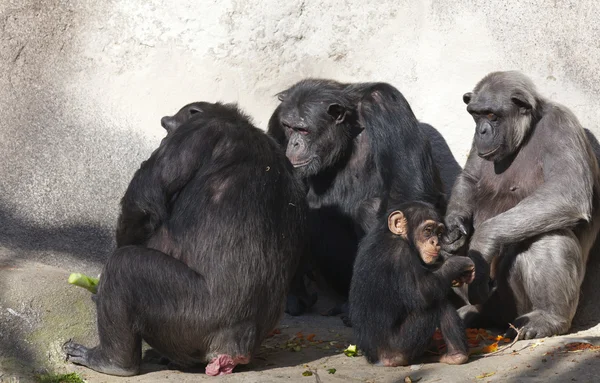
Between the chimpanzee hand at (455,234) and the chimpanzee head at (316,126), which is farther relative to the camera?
the chimpanzee head at (316,126)

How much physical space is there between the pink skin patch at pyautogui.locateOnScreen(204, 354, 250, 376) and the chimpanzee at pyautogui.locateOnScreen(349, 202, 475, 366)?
100cm

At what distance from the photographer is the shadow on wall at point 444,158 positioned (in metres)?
9.91

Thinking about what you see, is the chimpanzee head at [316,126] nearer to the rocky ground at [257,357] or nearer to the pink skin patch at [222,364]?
the rocky ground at [257,357]

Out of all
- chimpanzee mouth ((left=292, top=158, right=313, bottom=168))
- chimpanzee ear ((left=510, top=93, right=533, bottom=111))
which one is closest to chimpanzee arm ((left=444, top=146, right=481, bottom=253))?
chimpanzee ear ((left=510, top=93, right=533, bottom=111))

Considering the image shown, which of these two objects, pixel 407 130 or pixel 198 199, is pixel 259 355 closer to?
pixel 198 199

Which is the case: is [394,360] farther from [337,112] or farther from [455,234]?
[337,112]

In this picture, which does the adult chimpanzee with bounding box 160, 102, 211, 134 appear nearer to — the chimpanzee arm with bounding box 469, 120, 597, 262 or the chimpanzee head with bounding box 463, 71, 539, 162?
the chimpanzee head with bounding box 463, 71, 539, 162

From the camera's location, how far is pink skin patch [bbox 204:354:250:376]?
6.61 metres

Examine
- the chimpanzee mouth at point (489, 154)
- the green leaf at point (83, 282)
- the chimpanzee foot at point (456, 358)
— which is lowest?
the chimpanzee foot at point (456, 358)

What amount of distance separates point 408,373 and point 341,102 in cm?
313

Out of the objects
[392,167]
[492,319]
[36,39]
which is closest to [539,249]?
[492,319]

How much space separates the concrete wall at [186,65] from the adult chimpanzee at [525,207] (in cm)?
157

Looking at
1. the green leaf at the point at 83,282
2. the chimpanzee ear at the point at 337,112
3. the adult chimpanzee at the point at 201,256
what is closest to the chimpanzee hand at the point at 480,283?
the adult chimpanzee at the point at 201,256

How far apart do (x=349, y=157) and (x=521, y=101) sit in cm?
190
